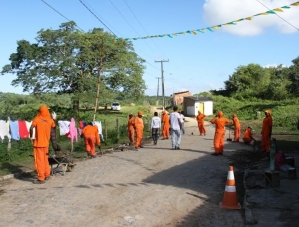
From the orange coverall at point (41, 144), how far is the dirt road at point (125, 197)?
371 mm

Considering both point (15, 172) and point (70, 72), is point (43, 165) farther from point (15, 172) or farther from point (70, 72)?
point (70, 72)

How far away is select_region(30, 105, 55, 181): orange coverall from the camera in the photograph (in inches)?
376

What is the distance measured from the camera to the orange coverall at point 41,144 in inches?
376

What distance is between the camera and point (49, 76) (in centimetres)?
4366

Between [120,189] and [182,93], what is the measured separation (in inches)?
2847

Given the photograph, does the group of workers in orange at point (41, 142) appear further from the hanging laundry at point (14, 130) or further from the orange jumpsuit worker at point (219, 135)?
the orange jumpsuit worker at point (219, 135)

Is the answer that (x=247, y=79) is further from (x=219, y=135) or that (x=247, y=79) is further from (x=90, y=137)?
(x=90, y=137)

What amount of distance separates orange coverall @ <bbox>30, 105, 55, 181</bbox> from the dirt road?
1.22 ft

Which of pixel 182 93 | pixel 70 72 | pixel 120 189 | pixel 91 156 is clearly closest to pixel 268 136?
pixel 91 156

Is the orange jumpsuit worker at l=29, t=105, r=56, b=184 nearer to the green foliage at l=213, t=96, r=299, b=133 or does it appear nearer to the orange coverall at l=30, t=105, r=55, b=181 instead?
the orange coverall at l=30, t=105, r=55, b=181

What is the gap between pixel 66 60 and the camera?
1687 inches

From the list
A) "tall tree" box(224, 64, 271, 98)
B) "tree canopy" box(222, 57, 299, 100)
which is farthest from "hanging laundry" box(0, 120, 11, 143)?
"tall tree" box(224, 64, 271, 98)

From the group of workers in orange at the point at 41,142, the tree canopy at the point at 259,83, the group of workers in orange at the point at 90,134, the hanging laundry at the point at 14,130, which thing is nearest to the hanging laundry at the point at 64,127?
the group of workers in orange at the point at 90,134

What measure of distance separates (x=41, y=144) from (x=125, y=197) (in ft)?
10.4
